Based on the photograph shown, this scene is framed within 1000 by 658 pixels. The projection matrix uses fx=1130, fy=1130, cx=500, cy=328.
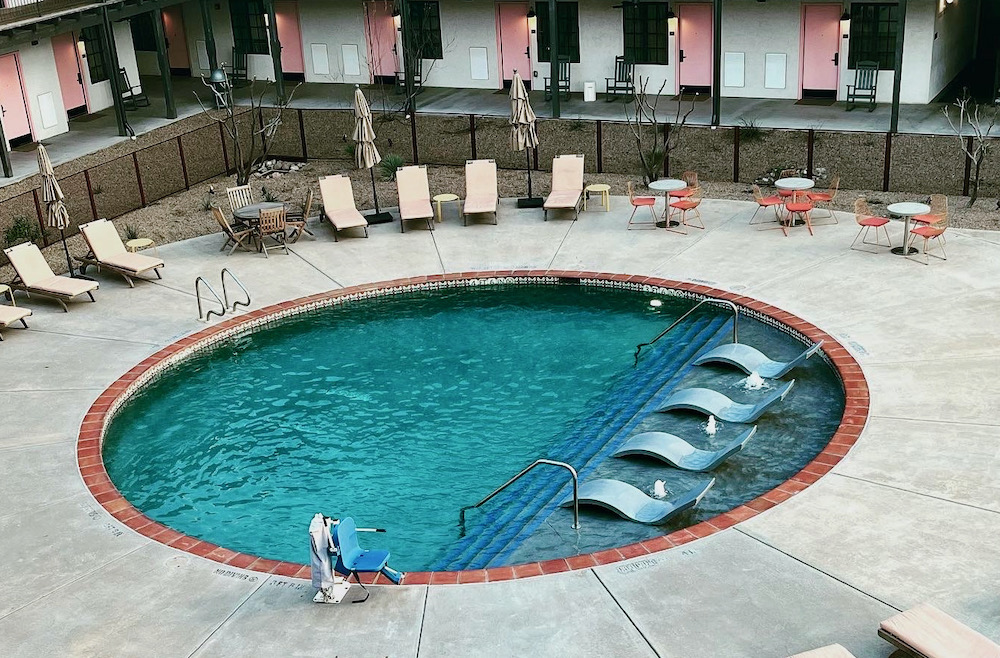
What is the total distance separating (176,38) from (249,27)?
8.57ft

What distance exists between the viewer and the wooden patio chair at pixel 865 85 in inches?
998

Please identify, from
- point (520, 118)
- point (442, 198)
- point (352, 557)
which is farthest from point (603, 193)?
point (352, 557)

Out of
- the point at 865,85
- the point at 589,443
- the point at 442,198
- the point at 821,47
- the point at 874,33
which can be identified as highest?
the point at 874,33

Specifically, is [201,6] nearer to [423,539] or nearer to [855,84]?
[855,84]

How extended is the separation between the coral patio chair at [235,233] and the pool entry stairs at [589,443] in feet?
27.1

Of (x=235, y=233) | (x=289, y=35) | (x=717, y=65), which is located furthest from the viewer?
(x=289, y=35)

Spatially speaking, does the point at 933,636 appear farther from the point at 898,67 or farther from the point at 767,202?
the point at 898,67

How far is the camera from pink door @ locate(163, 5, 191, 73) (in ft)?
107

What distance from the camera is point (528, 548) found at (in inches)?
455

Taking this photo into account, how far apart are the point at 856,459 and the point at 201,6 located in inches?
894

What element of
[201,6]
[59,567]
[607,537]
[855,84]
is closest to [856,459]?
[607,537]

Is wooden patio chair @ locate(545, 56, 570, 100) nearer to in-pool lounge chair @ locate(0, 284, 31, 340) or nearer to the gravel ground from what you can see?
the gravel ground

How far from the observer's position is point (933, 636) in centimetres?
892

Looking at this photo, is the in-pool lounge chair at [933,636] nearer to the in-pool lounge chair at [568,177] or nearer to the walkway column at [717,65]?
the in-pool lounge chair at [568,177]
